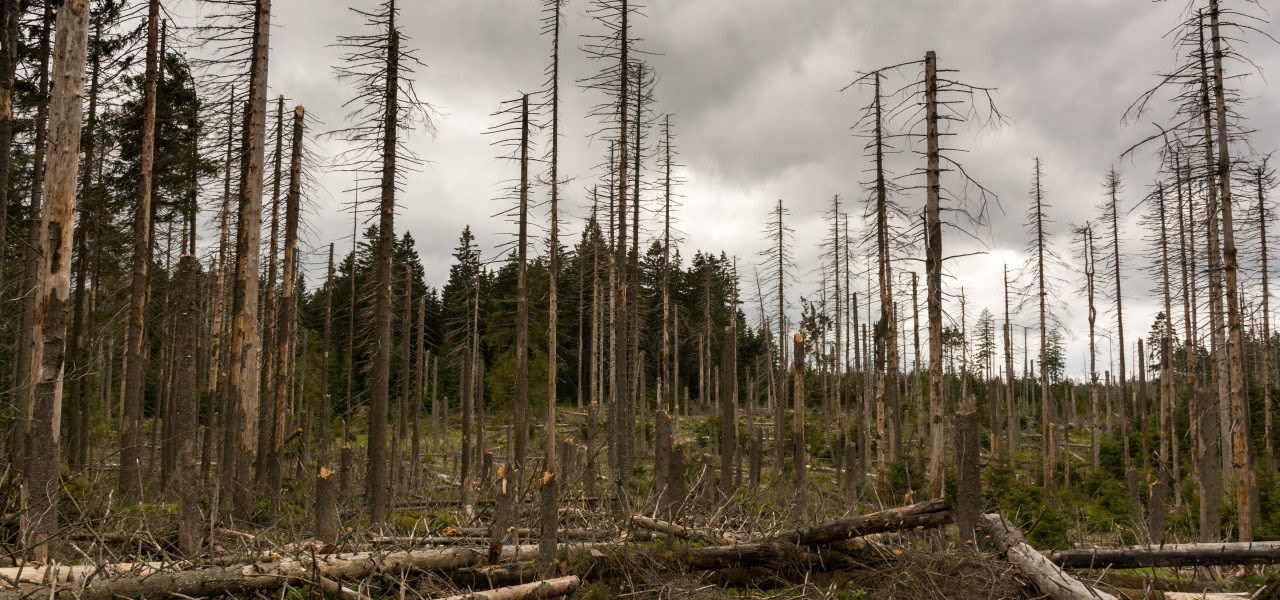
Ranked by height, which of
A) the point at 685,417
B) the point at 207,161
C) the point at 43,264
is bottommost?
the point at 685,417

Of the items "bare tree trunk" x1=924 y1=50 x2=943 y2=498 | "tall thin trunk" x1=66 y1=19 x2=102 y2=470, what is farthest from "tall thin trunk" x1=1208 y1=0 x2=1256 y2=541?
"tall thin trunk" x1=66 y1=19 x2=102 y2=470

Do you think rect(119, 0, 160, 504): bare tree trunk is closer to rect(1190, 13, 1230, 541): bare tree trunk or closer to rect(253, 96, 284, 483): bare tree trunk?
rect(253, 96, 284, 483): bare tree trunk

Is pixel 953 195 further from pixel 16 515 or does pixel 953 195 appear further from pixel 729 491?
pixel 16 515

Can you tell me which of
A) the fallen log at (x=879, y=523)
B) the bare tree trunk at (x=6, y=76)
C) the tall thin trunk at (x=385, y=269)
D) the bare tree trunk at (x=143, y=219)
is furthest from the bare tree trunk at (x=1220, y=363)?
the bare tree trunk at (x=143, y=219)

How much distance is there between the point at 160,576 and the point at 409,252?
45970 mm

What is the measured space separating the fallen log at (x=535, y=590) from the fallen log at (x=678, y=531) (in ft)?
3.49

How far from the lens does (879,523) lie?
691 centimetres

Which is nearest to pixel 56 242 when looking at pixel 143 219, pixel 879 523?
pixel 143 219

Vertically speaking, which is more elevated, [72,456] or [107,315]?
[107,315]

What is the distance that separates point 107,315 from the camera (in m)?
23.4

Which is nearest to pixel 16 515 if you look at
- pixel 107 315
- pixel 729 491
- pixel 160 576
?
pixel 160 576

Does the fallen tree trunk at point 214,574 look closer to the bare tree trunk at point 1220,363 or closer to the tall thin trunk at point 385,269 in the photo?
the tall thin trunk at point 385,269

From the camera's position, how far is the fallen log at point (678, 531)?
737 centimetres

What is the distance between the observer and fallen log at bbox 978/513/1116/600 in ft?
18.4
